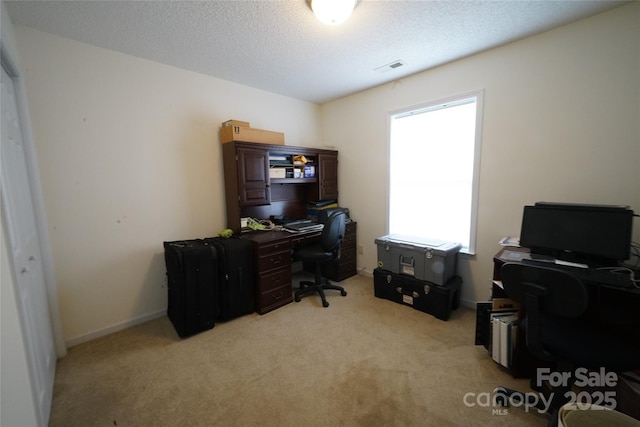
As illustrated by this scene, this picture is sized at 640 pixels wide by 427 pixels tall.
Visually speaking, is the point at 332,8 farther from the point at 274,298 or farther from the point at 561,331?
the point at 274,298

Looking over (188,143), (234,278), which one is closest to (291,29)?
(188,143)

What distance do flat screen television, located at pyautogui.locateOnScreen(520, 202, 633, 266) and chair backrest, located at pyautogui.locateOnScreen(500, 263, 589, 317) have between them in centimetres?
89

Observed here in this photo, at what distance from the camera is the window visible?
2629 mm

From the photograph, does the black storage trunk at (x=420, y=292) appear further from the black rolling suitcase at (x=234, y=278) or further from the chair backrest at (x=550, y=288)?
the black rolling suitcase at (x=234, y=278)

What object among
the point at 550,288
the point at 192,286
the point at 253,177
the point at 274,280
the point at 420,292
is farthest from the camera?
the point at 253,177

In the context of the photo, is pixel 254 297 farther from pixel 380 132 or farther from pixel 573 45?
pixel 573 45

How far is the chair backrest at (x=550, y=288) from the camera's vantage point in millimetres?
1115

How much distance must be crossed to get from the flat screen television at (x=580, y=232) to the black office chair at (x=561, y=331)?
23.8 inches

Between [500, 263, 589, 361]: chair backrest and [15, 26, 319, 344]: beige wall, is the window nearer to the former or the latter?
[500, 263, 589, 361]: chair backrest

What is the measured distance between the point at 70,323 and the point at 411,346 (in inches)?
115

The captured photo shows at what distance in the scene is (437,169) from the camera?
289cm

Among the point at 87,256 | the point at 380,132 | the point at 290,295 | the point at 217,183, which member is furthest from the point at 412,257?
the point at 87,256

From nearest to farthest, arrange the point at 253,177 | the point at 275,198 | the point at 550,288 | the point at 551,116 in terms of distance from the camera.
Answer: the point at 550,288
the point at 551,116
the point at 253,177
the point at 275,198

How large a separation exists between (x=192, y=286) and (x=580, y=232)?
10.1 feet
